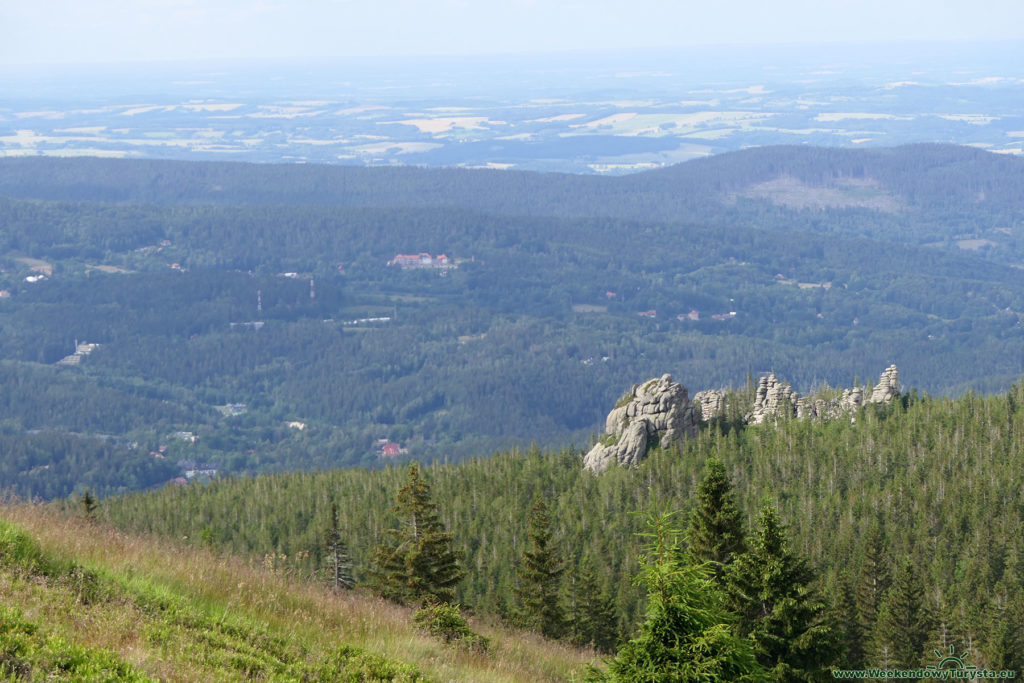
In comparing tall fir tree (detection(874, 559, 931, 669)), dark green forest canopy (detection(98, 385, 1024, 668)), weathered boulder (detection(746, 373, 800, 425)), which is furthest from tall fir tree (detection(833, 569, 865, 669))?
weathered boulder (detection(746, 373, 800, 425))

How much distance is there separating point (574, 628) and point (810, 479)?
187 feet

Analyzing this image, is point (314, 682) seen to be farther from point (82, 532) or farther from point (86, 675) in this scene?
point (82, 532)

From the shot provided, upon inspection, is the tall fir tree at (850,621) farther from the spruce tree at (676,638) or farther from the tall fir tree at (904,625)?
the spruce tree at (676,638)

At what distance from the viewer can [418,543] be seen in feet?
150

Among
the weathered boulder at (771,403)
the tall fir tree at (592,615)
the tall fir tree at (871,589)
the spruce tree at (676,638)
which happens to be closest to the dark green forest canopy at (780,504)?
the tall fir tree at (871,589)

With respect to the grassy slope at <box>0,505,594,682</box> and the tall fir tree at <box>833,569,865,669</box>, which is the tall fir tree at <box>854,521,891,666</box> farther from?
the grassy slope at <box>0,505,594,682</box>

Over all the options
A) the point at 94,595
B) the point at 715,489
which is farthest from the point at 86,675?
the point at 715,489

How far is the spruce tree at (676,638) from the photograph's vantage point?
798 inches

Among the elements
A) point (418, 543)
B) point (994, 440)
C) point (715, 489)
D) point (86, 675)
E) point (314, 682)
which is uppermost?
point (86, 675)

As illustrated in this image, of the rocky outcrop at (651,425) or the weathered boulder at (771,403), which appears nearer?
the rocky outcrop at (651,425)

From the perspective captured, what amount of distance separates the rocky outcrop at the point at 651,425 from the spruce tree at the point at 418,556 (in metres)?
74.4

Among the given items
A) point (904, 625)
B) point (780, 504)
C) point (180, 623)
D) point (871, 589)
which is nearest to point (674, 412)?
point (780, 504)

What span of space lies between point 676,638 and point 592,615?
44.2m

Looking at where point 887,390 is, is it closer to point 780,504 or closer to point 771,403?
point 771,403
